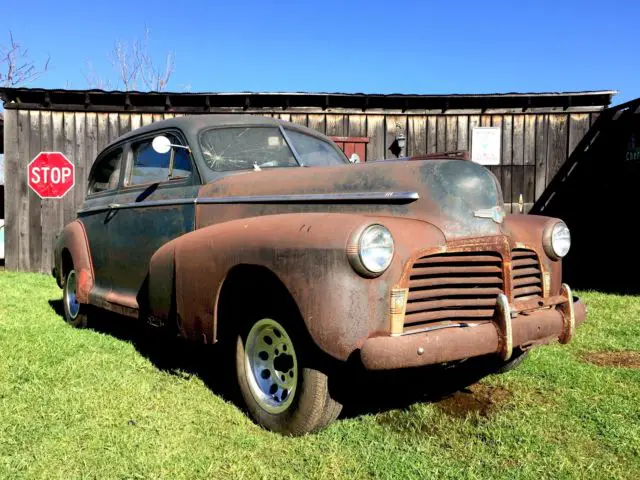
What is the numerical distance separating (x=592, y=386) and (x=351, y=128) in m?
7.03

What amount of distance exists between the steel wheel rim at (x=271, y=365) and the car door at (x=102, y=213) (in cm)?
226

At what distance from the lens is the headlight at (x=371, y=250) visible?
7.95 ft

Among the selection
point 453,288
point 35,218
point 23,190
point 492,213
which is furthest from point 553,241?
point 23,190

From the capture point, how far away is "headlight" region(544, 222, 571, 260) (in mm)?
3273

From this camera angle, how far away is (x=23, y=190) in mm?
9812

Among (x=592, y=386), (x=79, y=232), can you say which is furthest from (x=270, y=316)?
(x=79, y=232)

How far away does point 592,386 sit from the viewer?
143 inches

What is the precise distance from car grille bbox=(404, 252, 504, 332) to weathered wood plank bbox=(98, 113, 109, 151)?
8641 mm

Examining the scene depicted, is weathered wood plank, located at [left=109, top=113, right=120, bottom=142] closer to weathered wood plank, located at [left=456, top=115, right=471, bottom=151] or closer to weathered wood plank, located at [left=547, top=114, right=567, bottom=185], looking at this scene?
weathered wood plank, located at [left=456, top=115, right=471, bottom=151]

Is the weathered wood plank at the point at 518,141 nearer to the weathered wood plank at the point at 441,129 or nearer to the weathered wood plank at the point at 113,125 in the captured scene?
the weathered wood plank at the point at 441,129

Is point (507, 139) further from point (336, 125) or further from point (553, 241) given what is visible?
point (553, 241)

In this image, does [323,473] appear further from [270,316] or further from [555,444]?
[555,444]

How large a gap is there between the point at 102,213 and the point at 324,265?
10.5 feet

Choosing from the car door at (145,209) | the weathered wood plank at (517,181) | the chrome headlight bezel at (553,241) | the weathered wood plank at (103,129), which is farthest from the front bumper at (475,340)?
the weathered wood plank at (103,129)
